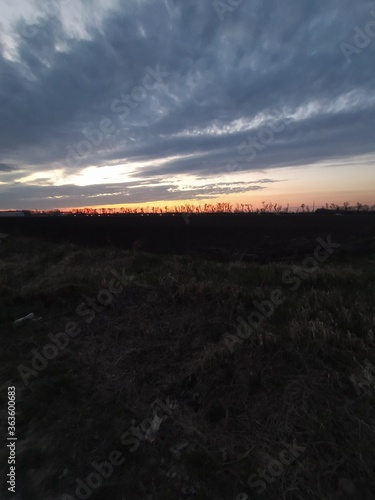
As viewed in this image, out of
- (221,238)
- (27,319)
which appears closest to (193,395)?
(27,319)

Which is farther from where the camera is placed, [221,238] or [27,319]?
[221,238]

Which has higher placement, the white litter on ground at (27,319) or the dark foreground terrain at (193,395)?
the dark foreground terrain at (193,395)

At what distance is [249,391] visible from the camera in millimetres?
3955

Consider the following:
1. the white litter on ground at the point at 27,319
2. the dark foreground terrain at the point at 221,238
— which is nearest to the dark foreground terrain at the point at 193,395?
the white litter on ground at the point at 27,319

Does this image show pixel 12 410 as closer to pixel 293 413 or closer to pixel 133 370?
pixel 133 370

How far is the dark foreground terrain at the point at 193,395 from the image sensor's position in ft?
9.21

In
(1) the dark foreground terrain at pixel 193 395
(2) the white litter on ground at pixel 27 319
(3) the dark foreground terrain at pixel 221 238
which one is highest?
(1) the dark foreground terrain at pixel 193 395

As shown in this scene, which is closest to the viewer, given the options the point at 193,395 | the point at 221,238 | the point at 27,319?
the point at 193,395

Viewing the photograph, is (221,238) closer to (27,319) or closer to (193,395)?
(27,319)

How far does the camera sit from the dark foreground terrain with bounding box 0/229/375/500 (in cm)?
281

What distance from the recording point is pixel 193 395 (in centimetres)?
406

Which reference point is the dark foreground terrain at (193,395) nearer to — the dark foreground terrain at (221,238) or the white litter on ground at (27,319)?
the white litter on ground at (27,319)

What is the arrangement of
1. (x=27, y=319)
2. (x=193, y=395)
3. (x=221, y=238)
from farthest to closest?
1. (x=221, y=238)
2. (x=27, y=319)
3. (x=193, y=395)

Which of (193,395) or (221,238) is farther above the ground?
(193,395)
